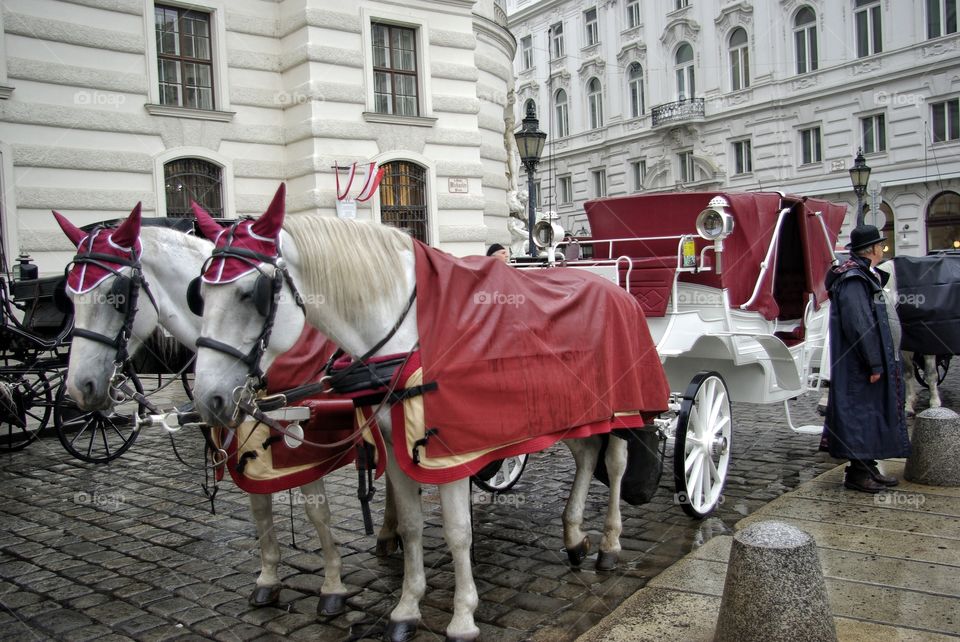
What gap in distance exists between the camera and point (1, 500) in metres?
6.53

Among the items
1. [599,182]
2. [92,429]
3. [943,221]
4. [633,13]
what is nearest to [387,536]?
[92,429]

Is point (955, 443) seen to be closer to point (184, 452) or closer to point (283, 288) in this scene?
point (283, 288)

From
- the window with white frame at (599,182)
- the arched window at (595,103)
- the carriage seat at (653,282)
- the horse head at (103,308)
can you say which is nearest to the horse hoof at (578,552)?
the carriage seat at (653,282)

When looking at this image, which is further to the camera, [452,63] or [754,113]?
[754,113]

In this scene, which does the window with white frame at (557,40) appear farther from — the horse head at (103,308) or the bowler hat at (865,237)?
the horse head at (103,308)

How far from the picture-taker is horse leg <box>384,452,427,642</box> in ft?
12.2

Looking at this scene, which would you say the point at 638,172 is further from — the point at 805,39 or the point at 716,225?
the point at 716,225

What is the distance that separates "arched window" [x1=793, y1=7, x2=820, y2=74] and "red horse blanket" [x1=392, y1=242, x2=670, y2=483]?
29.4 meters

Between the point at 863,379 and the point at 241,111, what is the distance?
1211 cm

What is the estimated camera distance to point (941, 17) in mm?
25422

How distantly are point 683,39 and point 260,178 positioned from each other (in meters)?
25.7

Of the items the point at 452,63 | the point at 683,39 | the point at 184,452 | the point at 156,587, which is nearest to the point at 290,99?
the point at 452,63

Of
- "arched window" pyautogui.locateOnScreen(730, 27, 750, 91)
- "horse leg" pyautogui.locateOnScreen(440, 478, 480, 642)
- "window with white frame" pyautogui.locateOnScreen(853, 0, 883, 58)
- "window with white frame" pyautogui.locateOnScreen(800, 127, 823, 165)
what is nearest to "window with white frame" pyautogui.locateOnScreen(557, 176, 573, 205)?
"arched window" pyautogui.locateOnScreen(730, 27, 750, 91)

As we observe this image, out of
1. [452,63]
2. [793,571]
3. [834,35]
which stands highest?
[834,35]
